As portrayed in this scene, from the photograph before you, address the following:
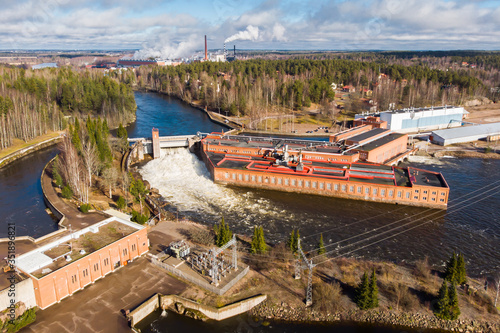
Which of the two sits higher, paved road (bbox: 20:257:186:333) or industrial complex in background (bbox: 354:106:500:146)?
industrial complex in background (bbox: 354:106:500:146)

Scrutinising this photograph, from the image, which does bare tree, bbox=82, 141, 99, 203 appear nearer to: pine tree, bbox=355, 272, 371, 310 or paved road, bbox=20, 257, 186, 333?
paved road, bbox=20, 257, 186, 333

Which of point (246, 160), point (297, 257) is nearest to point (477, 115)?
point (246, 160)

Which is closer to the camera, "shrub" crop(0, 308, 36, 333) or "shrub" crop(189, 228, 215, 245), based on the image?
"shrub" crop(0, 308, 36, 333)

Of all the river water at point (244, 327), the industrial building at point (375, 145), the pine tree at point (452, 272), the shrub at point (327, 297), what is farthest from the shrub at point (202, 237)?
the industrial building at point (375, 145)

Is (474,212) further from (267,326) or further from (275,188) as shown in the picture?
(267,326)

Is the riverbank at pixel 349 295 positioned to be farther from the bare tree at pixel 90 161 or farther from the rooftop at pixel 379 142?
the rooftop at pixel 379 142

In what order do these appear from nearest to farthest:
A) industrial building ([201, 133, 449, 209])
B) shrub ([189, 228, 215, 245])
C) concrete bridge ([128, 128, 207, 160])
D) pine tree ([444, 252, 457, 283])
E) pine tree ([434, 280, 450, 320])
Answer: pine tree ([434, 280, 450, 320]) → pine tree ([444, 252, 457, 283]) → shrub ([189, 228, 215, 245]) → industrial building ([201, 133, 449, 209]) → concrete bridge ([128, 128, 207, 160])

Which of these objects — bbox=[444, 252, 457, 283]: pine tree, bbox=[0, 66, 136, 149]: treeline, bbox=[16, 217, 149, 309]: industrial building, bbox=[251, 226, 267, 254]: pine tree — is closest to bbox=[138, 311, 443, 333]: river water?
bbox=[444, 252, 457, 283]: pine tree
